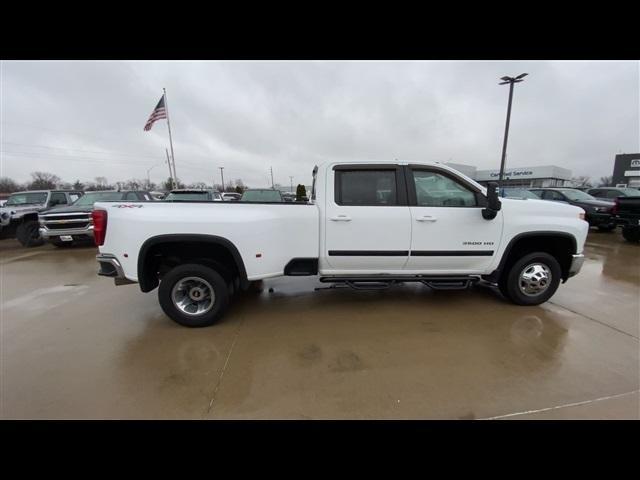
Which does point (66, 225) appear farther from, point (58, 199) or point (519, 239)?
point (519, 239)

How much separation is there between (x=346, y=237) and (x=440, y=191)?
1.38 m

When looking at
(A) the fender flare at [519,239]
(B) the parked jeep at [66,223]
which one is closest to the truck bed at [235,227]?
(A) the fender flare at [519,239]

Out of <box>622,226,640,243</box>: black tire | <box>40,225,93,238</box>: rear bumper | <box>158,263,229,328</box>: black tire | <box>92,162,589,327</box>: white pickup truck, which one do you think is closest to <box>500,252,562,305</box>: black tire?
<box>92,162,589,327</box>: white pickup truck

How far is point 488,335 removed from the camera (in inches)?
127

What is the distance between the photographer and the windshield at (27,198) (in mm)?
9578

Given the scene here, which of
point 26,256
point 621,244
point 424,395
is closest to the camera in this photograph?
point 424,395

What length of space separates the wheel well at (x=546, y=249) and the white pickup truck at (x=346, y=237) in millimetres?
27

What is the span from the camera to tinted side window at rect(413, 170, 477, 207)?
361 centimetres

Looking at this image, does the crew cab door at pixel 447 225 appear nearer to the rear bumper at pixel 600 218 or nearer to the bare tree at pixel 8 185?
the rear bumper at pixel 600 218

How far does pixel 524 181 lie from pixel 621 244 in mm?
52477

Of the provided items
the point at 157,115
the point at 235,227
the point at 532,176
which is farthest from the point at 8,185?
the point at 532,176

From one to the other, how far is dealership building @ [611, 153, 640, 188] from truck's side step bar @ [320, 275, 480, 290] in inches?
2115

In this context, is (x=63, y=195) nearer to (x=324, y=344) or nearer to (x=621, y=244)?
(x=324, y=344)
